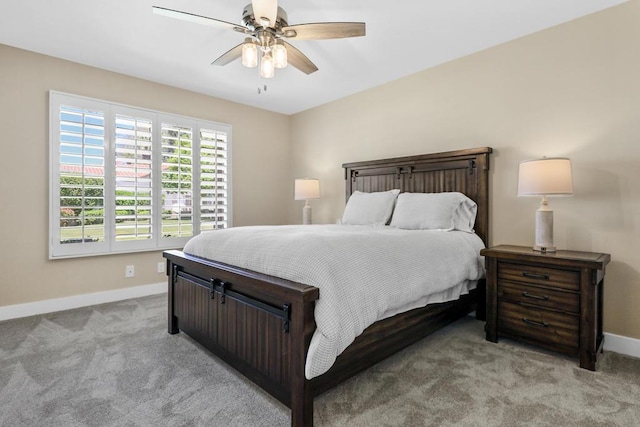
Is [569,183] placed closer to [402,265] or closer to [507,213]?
[507,213]

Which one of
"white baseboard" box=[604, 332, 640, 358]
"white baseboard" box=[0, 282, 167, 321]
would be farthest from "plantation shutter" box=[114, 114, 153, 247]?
"white baseboard" box=[604, 332, 640, 358]

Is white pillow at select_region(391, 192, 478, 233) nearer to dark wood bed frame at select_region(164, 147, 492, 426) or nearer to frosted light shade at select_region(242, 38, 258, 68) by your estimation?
dark wood bed frame at select_region(164, 147, 492, 426)

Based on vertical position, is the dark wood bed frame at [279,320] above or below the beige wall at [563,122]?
below

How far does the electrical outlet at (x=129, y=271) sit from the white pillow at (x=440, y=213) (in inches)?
118

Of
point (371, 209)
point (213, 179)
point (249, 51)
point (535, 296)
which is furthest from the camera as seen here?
point (213, 179)

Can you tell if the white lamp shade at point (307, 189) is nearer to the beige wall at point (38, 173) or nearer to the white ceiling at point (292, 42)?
the white ceiling at point (292, 42)

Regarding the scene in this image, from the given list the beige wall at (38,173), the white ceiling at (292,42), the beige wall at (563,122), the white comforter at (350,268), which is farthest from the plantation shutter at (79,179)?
the beige wall at (563,122)

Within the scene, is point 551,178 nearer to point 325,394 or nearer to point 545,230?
point 545,230

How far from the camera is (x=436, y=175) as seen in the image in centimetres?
341

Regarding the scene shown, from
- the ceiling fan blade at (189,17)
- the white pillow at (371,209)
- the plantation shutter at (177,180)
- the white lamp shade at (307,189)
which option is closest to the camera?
the ceiling fan blade at (189,17)

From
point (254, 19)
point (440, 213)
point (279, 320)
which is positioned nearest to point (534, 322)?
point (440, 213)

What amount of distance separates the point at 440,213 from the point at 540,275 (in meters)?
0.94

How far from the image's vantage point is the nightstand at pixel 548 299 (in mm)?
2100

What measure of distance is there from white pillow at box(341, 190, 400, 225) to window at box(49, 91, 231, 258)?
1.87 meters
